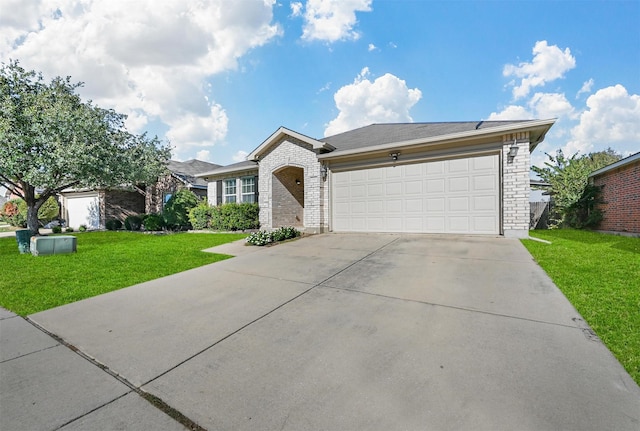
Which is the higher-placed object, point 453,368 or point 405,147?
point 405,147

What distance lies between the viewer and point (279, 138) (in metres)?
11.8

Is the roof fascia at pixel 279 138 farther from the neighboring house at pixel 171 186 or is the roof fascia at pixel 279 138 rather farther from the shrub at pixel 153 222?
the shrub at pixel 153 222

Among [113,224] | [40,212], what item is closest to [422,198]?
[113,224]

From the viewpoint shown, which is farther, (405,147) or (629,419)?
(405,147)

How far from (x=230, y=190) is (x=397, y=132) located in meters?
9.21

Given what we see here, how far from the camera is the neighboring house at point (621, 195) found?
9.05 meters

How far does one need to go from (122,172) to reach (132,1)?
319 inches

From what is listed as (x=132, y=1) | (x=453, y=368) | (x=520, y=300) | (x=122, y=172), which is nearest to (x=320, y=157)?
(x=132, y=1)

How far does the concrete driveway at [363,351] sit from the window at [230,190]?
10346 millimetres

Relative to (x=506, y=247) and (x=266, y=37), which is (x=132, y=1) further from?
(x=506, y=247)

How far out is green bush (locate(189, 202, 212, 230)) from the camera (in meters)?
14.8

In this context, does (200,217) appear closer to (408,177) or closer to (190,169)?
(190,169)

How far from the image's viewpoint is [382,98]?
18.9 m

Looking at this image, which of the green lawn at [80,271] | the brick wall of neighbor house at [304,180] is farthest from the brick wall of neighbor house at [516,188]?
the green lawn at [80,271]
